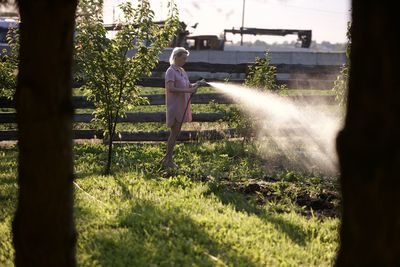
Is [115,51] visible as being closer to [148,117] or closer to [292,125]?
[148,117]

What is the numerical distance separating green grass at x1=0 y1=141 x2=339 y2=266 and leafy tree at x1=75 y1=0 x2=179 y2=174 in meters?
1.13

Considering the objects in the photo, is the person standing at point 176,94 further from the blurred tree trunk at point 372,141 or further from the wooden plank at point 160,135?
the blurred tree trunk at point 372,141

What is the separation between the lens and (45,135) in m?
2.62

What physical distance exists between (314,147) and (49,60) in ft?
28.2

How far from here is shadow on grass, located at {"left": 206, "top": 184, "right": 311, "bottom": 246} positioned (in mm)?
5020

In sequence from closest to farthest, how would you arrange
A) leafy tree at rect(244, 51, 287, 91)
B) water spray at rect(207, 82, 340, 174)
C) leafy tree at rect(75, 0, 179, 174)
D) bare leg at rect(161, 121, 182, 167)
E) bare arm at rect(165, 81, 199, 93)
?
leafy tree at rect(75, 0, 179, 174)
bare arm at rect(165, 81, 199, 93)
bare leg at rect(161, 121, 182, 167)
water spray at rect(207, 82, 340, 174)
leafy tree at rect(244, 51, 287, 91)

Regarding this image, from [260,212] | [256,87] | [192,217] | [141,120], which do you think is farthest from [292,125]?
[192,217]

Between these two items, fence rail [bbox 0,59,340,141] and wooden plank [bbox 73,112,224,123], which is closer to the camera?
fence rail [bbox 0,59,340,141]

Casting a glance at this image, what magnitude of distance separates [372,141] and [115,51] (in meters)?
6.03

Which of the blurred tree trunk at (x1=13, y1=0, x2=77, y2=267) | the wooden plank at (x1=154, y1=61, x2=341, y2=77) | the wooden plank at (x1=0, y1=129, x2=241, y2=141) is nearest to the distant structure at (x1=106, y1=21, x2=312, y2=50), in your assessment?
the wooden plank at (x1=154, y1=61, x2=341, y2=77)

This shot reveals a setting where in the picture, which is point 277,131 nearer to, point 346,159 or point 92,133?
point 92,133

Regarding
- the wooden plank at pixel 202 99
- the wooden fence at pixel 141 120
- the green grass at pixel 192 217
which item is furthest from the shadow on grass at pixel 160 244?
the wooden plank at pixel 202 99

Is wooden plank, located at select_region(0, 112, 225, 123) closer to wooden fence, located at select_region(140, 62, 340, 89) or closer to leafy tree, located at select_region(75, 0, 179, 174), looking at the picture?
wooden fence, located at select_region(140, 62, 340, 89)

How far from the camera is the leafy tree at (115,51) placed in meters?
7.42
